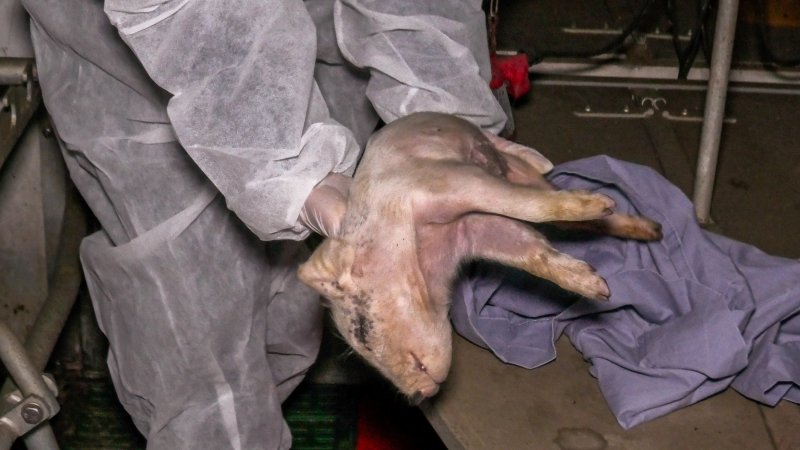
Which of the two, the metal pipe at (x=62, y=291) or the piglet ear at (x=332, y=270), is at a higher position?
the piglet ear at (x=332, y=270)

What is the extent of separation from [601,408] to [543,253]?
476 millimetres

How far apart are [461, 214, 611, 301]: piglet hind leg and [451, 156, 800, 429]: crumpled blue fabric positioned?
0.41 metres

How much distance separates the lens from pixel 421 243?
977mm

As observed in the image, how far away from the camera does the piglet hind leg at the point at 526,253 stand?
0.95 m

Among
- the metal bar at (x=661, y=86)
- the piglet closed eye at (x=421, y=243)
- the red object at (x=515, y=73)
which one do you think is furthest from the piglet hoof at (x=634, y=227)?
the metal bar at (x=661, y=86)

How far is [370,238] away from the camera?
0.96 meters

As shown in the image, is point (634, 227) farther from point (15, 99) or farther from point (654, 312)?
point (15, 99)

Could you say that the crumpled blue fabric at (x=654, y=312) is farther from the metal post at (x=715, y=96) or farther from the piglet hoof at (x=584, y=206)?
the piglet hoof at (x=584, y=206)

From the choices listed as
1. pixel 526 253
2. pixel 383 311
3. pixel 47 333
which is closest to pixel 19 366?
pixel 47 333

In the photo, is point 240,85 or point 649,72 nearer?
point 240,85

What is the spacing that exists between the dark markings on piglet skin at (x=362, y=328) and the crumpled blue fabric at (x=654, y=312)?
445 mm

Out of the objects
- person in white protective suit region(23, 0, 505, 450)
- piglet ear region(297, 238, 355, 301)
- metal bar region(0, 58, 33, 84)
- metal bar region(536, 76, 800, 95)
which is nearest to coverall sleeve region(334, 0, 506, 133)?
person in white protective suit region(23, 0, 505, 450)

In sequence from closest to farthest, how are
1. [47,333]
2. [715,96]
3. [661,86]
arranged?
[47,333] < [715,96] < [661,86]

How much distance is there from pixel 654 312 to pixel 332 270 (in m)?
0.61
